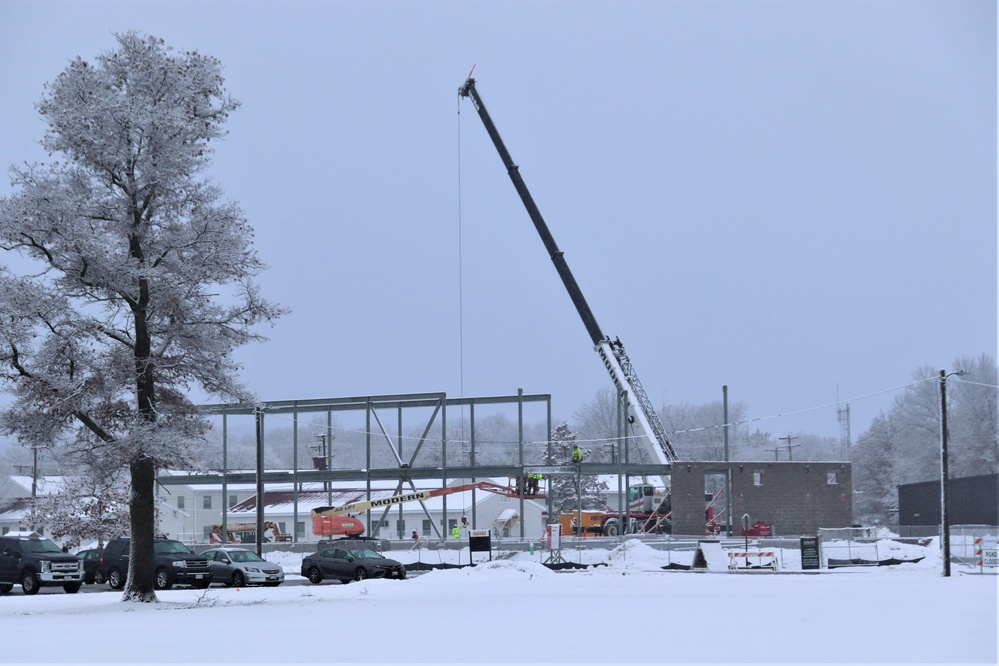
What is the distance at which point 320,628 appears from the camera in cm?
1952

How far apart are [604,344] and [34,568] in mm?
31794

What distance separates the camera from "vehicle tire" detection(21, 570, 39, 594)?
34.0 metres

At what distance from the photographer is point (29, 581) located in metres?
34.1

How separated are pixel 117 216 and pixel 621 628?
624 inches

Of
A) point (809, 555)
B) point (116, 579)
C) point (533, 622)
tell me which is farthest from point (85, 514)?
point (533, 622)

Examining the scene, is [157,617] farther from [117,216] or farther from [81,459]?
[117,216]

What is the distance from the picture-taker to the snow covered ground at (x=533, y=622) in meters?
15.3

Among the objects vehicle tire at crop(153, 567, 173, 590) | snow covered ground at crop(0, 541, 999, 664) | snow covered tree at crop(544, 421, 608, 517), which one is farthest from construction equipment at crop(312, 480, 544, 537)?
snow covered tree at crop(544, 421, 608, 517)

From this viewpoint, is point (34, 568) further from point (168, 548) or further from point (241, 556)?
point (241, 556)

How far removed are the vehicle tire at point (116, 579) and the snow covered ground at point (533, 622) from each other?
15.9 ft

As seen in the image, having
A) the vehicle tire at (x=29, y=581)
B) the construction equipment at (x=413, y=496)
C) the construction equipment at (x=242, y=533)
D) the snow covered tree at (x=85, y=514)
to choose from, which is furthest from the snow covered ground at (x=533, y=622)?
the construction equipment at (x=242, y=533)

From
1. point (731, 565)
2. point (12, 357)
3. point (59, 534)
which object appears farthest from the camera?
point (59, 534)

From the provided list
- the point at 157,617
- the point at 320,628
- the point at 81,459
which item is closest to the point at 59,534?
the point at 81,459

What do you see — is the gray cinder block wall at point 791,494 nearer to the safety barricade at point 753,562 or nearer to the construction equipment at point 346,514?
the construction equipment at point 346,514
